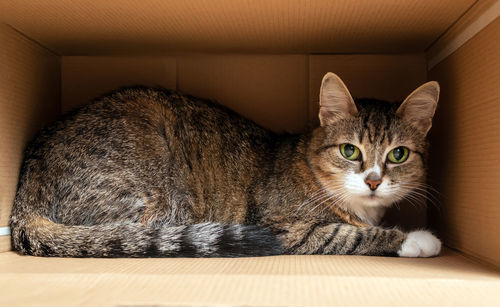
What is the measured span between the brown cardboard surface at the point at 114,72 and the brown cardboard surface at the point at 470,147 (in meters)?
1.73

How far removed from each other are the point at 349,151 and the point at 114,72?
166 centimetres

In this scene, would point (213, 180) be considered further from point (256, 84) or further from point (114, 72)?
point (114, 72)

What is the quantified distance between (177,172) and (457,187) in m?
1.51

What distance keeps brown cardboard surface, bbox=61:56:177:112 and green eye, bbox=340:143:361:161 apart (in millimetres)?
1264

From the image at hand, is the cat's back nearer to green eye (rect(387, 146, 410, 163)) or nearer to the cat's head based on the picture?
the cat's head

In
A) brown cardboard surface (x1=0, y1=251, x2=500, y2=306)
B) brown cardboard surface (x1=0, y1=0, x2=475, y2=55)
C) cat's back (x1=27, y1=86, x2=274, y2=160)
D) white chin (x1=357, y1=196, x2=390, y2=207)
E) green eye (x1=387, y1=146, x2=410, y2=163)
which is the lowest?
brown cardboard surface (x1=0, y1=251, x2=500, y2=306)

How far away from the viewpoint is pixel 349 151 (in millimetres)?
2670

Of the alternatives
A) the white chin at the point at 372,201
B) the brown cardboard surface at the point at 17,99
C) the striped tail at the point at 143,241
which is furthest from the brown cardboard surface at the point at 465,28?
the brown cardboard surface at the point at 17,99

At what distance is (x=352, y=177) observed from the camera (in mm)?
2537

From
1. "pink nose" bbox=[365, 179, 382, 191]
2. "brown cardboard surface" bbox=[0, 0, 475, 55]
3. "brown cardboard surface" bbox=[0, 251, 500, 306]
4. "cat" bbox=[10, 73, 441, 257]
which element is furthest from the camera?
"pink nose" bbox=[365, 179, 382, 191]

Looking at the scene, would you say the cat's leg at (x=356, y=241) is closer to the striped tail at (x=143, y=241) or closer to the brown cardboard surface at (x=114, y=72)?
the striped tail at (x=143, y=241)

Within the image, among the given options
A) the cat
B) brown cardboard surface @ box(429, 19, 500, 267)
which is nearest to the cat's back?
the cat

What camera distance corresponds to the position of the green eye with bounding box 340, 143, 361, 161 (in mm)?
2653

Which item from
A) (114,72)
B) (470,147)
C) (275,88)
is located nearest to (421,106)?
(470,147)
